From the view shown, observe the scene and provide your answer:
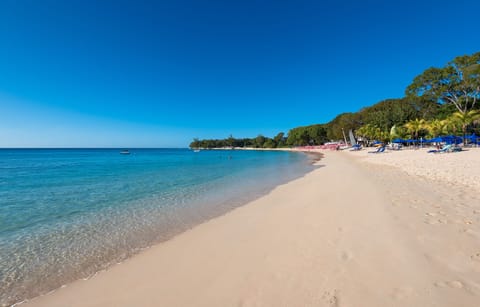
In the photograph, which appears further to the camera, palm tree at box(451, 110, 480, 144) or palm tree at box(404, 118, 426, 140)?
palm tree at box(404, 118, 426, 140)

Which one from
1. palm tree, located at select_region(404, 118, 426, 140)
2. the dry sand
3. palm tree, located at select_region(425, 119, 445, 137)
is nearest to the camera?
the dry sand

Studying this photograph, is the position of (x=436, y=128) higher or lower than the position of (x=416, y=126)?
lower

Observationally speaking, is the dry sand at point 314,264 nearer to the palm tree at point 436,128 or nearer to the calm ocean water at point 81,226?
the calm ocean water at point 81,226

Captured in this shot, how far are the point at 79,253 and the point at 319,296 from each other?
4.85 metres

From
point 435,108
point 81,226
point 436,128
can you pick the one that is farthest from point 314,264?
point 435,108

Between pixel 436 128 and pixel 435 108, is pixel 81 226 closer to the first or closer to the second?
pixel 436 128

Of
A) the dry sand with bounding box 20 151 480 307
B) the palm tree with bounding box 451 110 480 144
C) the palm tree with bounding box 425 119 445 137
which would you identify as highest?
the palm tree with bounding box 451 110 480 144

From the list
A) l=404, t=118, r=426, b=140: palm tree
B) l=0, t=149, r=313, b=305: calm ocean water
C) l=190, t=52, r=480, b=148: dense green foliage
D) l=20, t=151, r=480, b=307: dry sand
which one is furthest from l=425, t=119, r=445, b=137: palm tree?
l=0, t=149, r=313, b=305: calm ocean water

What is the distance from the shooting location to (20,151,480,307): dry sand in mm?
2471

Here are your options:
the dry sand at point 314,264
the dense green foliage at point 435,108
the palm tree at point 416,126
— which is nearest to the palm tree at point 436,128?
the dense green foliage at point 435,108

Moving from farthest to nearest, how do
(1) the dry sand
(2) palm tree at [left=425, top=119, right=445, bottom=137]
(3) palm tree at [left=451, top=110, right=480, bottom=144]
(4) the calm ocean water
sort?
(2) palm tree at [left=425, top=119, right=445, bottom=137]
(3) palm tree at [left=451, top=110, right=480, bottom=144]
(4) the calm ocean water
(1) the dry sand

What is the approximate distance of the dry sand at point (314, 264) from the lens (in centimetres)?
247

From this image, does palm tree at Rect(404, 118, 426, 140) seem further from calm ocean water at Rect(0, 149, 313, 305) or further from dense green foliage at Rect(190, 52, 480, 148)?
calm ocean water at Rect(0, 149, 313, 305)

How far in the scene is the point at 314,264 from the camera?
3.13 m
